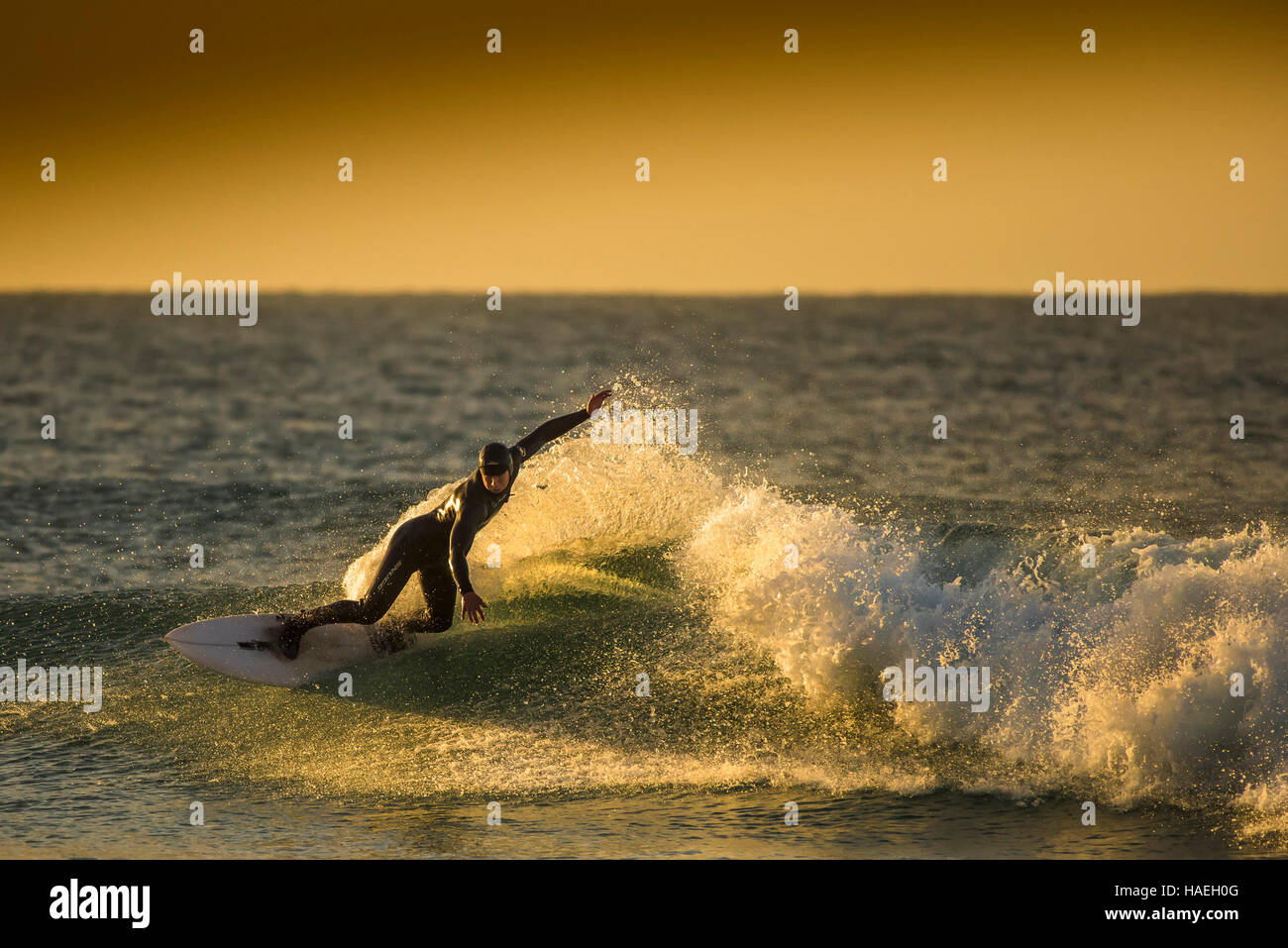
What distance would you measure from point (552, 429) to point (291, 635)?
2.58 m

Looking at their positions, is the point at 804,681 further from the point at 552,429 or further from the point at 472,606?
the point at 552,429

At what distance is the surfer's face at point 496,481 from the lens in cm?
924

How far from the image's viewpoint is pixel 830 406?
31859 millimetres

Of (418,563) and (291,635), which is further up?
(418,563)

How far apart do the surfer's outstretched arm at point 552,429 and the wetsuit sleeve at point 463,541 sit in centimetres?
62

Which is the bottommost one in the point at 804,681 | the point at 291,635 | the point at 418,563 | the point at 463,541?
the point at 804,681

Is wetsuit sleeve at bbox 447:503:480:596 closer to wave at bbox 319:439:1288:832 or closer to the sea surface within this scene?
the sea surface

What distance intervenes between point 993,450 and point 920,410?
27.6ft

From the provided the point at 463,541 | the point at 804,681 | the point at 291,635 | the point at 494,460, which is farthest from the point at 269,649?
the point at 804,681

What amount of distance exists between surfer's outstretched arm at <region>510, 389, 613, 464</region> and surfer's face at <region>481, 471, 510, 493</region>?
0.35 meters

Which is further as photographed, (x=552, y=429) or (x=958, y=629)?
(x=552, y=429)

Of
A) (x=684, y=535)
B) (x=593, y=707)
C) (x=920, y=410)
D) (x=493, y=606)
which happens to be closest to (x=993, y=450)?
(x=920, y=410)

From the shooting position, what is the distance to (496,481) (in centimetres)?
929

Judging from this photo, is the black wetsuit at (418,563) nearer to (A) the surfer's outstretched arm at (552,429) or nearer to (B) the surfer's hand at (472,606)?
(A) the surfer's outstretched arm at (552,429)
